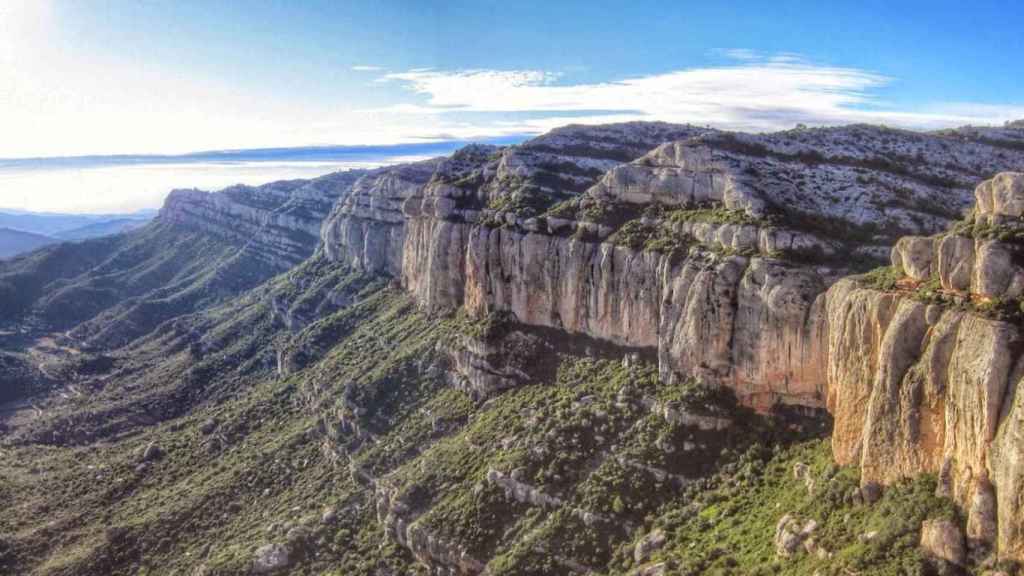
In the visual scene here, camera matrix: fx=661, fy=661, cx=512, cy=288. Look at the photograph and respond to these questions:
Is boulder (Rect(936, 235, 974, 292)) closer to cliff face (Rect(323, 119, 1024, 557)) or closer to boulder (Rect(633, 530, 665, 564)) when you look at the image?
cliff face (Rect(323, 119, 1024, 557))

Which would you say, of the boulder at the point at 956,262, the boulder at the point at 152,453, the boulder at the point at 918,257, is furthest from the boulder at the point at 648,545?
the boulder at the point at 152,453

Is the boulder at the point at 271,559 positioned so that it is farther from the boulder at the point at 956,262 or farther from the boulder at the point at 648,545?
the boulder at the point at 956,262

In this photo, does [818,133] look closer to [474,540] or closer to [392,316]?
[474,540]

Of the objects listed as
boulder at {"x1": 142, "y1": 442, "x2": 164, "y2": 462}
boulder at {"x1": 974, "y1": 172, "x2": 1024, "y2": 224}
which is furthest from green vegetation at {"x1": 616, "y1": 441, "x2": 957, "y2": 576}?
boulder at {"x1": 142, "y1": 442, "x2": 164, "y2": 462}

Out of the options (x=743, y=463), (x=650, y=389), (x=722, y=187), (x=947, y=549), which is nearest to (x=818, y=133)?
(x=722, y=187)

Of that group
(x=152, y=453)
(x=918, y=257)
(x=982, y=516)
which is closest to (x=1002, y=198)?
(x=918, y=257)

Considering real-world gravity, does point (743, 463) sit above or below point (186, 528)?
above

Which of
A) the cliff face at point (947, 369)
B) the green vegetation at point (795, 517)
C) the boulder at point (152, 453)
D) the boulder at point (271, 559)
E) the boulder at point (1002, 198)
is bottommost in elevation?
the boulder at point (152, 453)
